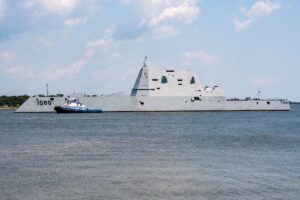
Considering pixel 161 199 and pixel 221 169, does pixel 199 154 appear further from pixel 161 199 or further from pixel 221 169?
pixel 161 199

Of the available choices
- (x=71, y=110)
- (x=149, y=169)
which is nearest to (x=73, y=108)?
(x=71, y=110)

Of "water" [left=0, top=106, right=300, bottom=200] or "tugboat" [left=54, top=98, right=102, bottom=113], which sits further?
"tugboat" [left=54, top=98, right=102, bottom=113]

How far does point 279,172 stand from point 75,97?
6163 centimetres

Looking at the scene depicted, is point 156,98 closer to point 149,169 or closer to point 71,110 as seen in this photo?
point 71,110

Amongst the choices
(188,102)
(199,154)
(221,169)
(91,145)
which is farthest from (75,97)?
(221,169)

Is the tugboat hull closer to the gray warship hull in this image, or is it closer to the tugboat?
the tugboat

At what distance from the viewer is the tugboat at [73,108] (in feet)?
268

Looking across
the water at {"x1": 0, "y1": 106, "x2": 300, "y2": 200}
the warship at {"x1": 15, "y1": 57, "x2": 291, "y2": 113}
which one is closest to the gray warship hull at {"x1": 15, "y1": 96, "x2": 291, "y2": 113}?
the warship at {"x1": 15, "y1": 57, "x2": 291, "y2": 113}

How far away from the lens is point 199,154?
28.3 metres

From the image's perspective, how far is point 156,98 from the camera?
8125 centimetres

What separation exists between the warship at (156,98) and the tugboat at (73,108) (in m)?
0.55

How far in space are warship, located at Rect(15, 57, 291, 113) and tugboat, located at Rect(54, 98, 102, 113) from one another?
1.81 feet

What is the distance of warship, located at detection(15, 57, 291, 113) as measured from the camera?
3211 inches

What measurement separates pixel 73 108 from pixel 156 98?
1196 cm
